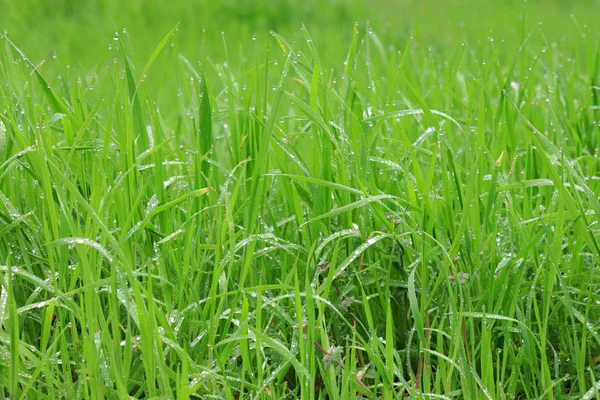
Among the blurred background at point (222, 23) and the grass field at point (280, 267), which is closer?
the grass field at point (280, 267)

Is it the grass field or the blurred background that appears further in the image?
the blurred background

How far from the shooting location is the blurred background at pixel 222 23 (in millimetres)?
5113

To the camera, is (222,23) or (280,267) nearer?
(280,267)

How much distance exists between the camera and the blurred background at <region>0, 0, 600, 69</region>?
5.11 m

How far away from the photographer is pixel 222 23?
19.2 ft

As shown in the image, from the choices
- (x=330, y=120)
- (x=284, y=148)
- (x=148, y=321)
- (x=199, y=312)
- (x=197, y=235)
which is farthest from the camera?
(x=330, y=120)

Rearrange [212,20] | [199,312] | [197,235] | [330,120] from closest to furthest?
[199,312]
[197,235]
[330,120]
[212,20]

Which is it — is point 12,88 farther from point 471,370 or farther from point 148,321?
point 471,370

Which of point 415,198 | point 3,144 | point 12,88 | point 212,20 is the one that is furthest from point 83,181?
point 212,20

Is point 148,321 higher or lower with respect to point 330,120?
lower

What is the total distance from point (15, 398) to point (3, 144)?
24.0 inches

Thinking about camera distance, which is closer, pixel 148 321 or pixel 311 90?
pixel 148 321

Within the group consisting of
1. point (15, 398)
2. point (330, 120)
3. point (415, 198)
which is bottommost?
point (15, 398)

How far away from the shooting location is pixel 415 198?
1560 mm
